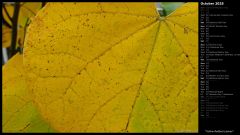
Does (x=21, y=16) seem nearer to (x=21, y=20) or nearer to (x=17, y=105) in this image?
(x=21, y=20)

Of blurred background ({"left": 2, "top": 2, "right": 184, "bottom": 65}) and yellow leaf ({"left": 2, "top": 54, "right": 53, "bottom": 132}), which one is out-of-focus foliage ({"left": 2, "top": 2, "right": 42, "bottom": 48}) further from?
yellow leaf ({"left": 2, "top": 54, "right": 53, "bottom": 132})

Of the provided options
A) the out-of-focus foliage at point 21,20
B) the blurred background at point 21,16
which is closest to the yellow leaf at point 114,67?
the blurred background at point 21,16

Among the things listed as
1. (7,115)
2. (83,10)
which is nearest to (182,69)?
(83,10)

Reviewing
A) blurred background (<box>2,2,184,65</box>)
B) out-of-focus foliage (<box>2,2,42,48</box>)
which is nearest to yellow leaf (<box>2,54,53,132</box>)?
blurred background (<box>2,2,184,65</box>)

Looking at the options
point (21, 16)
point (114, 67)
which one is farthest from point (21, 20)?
point (114, 67)

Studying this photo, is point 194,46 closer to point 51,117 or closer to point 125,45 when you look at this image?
point 125,45

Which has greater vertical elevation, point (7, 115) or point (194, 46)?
point (194, 46)
